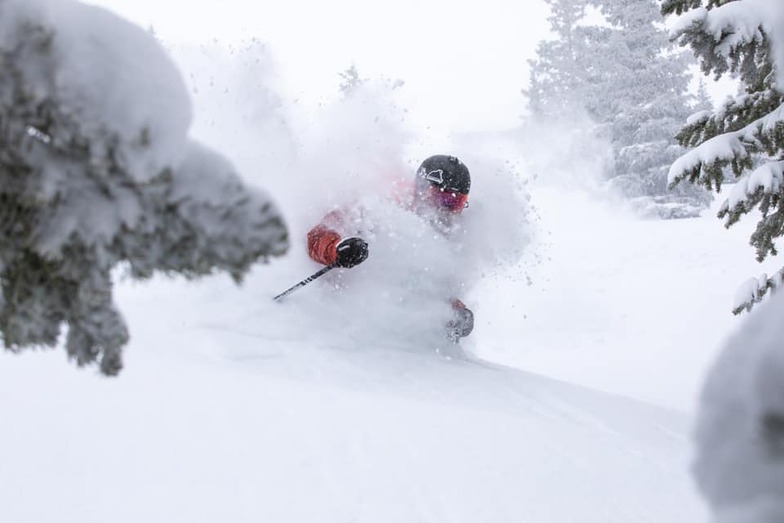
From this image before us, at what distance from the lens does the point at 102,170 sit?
111 centimetres

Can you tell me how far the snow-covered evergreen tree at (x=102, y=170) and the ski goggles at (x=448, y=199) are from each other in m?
6.29

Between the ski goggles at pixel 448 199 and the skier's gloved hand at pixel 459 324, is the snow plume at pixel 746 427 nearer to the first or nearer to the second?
the skier's gloved hand at pixel 459 324

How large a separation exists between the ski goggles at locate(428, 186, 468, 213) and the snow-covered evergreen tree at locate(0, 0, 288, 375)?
247 inches

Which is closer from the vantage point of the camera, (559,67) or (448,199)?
(448,199)

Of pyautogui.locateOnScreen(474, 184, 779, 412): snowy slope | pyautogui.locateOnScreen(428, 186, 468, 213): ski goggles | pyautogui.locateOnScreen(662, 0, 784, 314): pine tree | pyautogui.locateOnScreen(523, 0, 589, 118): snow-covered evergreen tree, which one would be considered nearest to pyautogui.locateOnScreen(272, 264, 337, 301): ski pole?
pyautogui.locateOnScreen(428, 186, 468, 213): ski goggles

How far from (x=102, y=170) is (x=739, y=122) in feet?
19.3

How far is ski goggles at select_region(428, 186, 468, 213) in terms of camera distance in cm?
748

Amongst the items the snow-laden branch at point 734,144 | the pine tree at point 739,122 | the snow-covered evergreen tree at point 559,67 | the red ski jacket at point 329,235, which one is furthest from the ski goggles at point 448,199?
the snow-covered evergreen tree at point 559,67

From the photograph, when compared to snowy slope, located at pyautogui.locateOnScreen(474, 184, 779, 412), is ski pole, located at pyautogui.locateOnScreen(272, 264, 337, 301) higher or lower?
lower

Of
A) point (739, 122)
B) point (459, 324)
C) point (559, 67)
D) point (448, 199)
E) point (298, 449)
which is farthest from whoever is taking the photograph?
point (559, 67)

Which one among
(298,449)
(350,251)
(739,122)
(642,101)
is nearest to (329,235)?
(350,251)

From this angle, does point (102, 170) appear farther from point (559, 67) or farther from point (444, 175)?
point (559, 67)

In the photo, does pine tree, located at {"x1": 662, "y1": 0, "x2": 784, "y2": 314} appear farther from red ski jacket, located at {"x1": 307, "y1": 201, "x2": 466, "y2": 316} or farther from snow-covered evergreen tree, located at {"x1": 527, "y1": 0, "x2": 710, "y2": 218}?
snow-covered evergreen tree, located at {"x1": 527, "y1": 0, "x2": 710, "y2": 218}

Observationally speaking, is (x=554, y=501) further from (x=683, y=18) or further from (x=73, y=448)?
(x=683, y=18)
